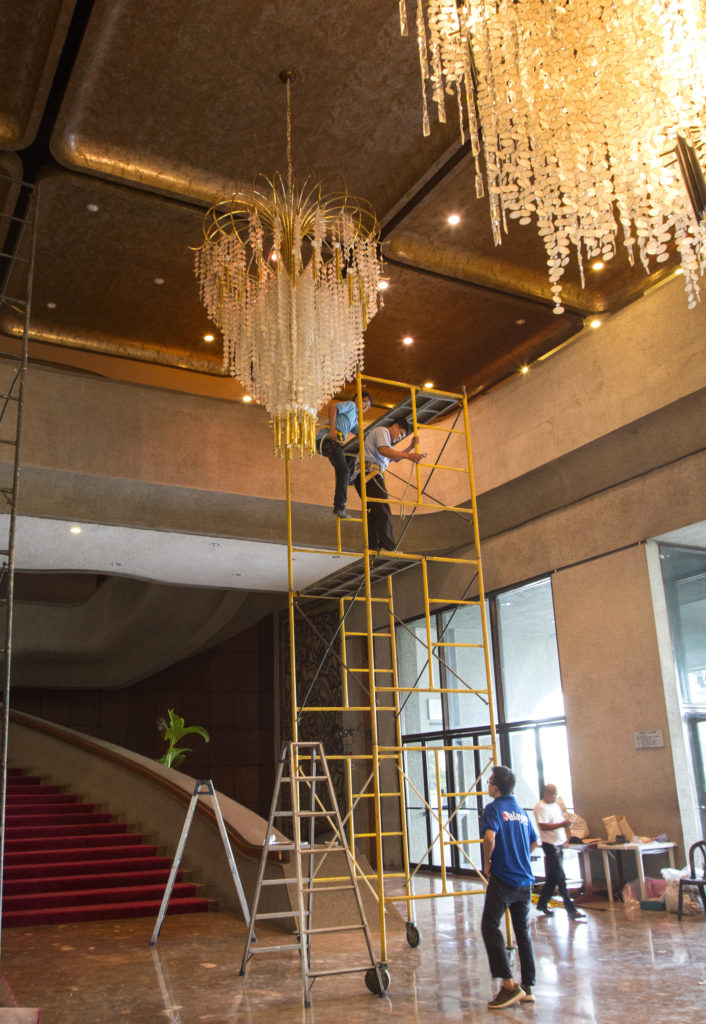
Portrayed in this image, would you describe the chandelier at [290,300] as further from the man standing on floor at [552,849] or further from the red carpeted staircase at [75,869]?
the red carpeted staircase at [75,869]

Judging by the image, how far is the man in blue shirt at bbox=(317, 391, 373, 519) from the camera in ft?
24.6

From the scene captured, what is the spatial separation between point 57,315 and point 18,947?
7.30m

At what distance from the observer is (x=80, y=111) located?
749 cm

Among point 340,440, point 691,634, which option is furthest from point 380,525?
point 691,634

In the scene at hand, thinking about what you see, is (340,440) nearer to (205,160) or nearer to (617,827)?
(205,160)

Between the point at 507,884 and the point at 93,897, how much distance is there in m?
5.28

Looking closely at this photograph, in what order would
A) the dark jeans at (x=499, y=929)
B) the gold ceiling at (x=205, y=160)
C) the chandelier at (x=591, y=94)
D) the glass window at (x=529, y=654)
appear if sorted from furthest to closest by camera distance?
the glass window at (x=529, y=654)
the gold ceiling at (x=205, y=160)
the chandelier at (x=591, y=94)
the dark jeans at (x=499, y=929)

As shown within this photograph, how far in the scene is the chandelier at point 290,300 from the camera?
7598mm

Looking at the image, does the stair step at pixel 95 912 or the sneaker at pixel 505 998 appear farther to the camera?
the stair step at pixel 95 912

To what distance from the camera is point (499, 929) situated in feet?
16.8

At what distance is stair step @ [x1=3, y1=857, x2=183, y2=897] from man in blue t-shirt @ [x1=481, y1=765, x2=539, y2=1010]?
4.98 m

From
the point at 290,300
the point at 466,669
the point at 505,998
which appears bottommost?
the point at 505,998

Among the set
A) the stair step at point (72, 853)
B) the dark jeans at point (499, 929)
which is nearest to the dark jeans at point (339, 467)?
the dark jeans at point (499, 929)

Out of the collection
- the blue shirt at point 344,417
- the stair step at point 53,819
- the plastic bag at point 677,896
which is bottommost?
the plastic bag at point 677,896
